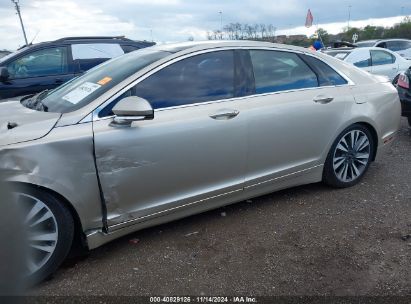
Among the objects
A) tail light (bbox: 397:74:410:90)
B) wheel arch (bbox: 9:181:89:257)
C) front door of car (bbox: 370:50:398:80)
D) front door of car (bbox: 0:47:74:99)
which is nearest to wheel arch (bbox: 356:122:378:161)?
tail light (bbox: 397:74:410:90)

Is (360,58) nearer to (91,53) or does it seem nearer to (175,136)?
(91,53)

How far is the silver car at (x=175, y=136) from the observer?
102 inches

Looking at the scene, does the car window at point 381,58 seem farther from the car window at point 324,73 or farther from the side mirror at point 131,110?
the side mirror at point 131,110

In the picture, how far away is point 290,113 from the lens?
351cm

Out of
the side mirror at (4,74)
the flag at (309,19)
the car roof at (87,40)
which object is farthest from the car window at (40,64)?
the flag at (309,19)

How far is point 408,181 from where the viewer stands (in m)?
4.33

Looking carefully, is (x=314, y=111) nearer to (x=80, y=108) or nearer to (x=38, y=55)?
(x=80, y=108)

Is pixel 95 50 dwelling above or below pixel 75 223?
above

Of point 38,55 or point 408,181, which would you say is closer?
point 408,181

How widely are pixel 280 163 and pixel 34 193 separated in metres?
2.09

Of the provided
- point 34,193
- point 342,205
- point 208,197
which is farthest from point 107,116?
point 342,205

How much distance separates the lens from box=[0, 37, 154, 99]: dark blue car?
19.9ft

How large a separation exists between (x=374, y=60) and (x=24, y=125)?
→ 9.14m

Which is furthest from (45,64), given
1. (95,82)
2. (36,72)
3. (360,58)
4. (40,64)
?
(360,58)
